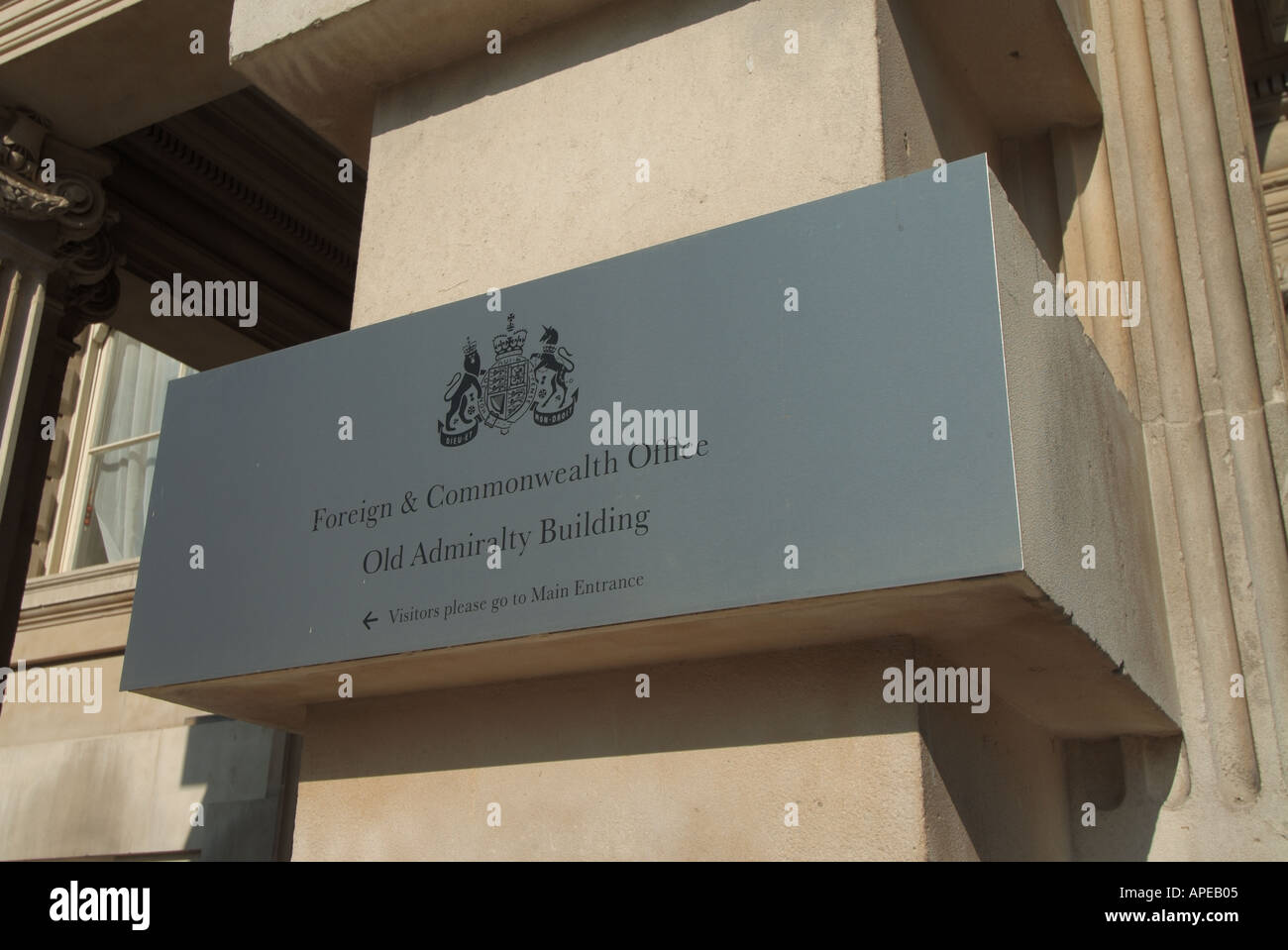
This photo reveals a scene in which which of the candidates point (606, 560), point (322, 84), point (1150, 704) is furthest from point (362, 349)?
point (1150, 704)

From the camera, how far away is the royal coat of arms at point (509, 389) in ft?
15.7

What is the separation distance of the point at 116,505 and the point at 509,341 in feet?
36.8

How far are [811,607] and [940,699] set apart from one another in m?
0.58

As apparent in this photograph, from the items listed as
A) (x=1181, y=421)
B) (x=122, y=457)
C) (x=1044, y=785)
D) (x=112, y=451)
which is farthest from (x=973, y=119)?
(x=112, y=451)

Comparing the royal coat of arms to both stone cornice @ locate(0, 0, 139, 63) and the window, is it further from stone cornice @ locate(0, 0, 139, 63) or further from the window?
the window

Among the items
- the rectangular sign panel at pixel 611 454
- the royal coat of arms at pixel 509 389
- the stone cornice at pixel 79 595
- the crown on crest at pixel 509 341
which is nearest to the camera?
the rectangular sign panel at pixel 611 454

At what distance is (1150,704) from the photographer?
194 inches

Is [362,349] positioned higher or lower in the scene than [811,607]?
higher

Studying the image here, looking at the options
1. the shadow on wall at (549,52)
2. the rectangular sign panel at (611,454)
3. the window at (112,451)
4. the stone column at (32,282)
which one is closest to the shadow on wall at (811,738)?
the rectangular sign panel at (611,454)

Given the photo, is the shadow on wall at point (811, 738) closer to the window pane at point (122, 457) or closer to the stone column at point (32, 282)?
the stone column at point (32, 282)

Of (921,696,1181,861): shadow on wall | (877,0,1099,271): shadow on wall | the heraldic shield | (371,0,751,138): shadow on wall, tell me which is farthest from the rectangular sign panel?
(371,0,751,138): shadow on wall

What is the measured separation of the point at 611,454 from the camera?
4555mm
